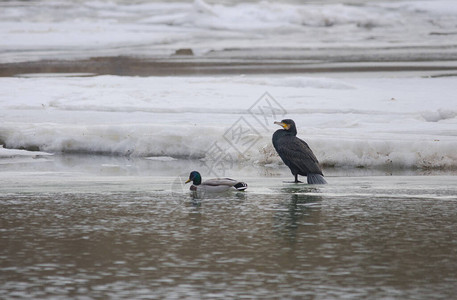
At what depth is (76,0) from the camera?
66750 millimetres

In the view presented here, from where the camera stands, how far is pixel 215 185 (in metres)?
11.6

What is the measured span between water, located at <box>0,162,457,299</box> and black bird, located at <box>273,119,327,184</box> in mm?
350

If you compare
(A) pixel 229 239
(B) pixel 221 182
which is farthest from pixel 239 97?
(A) pixel 229 239

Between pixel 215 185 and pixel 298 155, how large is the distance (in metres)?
1.58

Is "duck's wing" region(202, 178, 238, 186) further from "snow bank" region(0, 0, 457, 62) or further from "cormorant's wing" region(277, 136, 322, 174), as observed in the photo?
"snow bank" region(0, 0, 457, 62)

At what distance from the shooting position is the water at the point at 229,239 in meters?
7.12

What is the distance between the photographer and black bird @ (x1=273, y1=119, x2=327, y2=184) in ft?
40.9

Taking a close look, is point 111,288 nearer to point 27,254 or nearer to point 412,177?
point 27,254

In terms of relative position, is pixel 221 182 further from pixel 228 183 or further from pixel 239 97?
pixel 239 97

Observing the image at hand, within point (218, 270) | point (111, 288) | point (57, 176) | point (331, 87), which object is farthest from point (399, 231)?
point (331, 87)

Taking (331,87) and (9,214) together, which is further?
(331,87)

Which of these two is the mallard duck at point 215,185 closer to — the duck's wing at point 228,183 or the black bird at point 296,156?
the duck's wing at point 228,183

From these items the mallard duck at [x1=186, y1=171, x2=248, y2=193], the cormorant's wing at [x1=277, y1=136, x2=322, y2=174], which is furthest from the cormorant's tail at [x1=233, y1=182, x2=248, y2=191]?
the cormorant's wing at [x1=277, y1=136, x2=322, y2=174]

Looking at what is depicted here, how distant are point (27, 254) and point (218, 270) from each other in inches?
73.1
